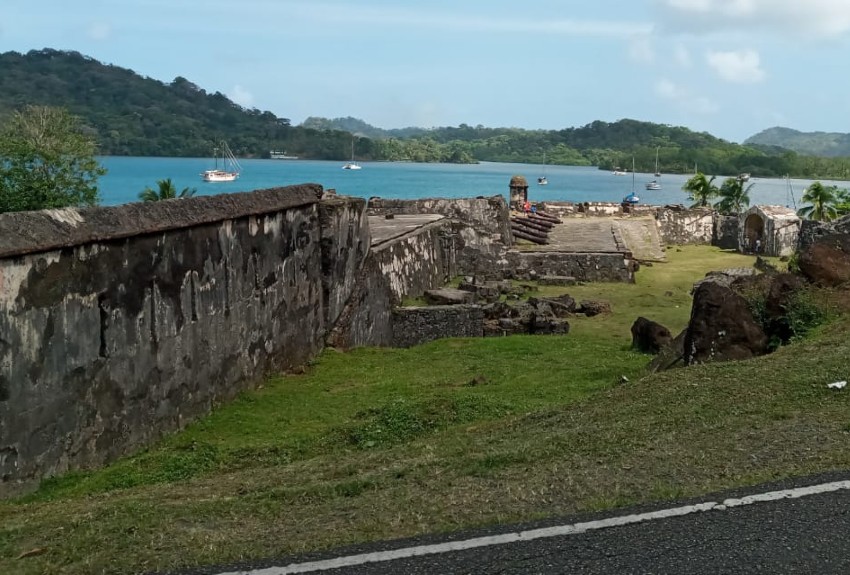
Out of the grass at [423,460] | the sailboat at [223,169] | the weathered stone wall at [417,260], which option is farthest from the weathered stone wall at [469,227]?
the sailboat at [223,169]

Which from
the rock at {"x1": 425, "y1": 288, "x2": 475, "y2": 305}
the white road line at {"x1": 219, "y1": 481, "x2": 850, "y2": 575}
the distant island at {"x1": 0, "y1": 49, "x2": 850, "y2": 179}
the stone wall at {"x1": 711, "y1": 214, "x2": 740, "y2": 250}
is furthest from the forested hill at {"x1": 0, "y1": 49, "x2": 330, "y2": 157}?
the white road line at {"x1": 219, "y1": 481, "x2": 850, "y2": 575}

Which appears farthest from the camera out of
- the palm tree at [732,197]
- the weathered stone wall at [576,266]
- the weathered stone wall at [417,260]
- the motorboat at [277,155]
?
the motorboat at [277,155]

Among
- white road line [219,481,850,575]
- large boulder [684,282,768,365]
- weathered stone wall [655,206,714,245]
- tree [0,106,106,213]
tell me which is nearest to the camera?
white road line [219,481,850,575]

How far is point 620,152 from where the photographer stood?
196 m

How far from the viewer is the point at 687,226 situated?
4056 centimetres

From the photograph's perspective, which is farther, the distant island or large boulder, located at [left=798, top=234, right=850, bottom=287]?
the distant island

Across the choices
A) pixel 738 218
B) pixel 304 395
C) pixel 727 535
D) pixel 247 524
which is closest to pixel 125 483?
pixel 247 524

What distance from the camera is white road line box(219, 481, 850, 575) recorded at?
4.20m

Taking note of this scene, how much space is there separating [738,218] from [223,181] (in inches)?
3404

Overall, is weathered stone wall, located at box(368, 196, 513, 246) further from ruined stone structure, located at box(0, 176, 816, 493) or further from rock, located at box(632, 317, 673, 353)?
rock, located at box(632, 317, 673, 353)

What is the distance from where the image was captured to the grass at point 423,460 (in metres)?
4.75

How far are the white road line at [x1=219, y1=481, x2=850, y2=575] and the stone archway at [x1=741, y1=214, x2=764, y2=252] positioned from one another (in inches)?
1283

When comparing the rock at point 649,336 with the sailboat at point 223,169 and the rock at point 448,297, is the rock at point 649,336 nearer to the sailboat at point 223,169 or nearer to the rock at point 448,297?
the rock at point 448,297

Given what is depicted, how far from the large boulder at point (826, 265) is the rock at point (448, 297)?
27.3 ft
